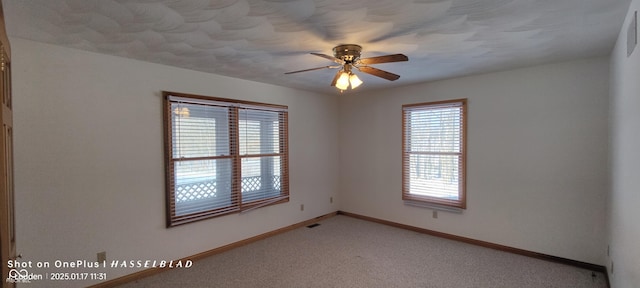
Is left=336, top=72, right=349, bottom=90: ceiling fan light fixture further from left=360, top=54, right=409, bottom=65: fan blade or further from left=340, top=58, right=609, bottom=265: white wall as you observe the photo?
left=340, top=58, right=609, bottom=265: white wall

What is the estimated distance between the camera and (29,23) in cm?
208

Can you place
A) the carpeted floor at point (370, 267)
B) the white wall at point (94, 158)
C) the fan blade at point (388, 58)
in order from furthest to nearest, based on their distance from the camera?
the carpeted floor at point (370, 267) → the white wall at point (94, 158) → the fan blade at point (388, 58)

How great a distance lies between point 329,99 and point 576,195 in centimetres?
371

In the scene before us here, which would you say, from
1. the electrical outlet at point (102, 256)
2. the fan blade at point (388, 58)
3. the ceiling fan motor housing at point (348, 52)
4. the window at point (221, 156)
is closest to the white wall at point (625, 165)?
the fan blade at point (388, 58)

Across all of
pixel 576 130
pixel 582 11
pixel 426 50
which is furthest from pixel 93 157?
pixel 576 130

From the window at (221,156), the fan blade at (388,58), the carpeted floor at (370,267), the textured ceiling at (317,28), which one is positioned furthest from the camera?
the window at (221,156)

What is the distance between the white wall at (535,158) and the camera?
3133mm

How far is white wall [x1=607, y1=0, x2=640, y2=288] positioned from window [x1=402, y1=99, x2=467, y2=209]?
5.05 feet

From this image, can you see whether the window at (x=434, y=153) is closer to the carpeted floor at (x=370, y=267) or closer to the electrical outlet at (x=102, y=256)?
the carpeted floor at (x=370, y=267)

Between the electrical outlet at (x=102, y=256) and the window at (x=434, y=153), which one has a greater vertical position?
the window at (x=434, y=153)

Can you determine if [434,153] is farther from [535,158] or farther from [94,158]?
[94,158]

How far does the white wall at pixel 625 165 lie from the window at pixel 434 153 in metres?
1.54

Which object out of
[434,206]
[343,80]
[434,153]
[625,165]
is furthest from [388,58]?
[434,206]

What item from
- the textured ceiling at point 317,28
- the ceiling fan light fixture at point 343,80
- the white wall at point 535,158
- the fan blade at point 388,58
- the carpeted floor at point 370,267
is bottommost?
the carpeted floor at point 370,267
